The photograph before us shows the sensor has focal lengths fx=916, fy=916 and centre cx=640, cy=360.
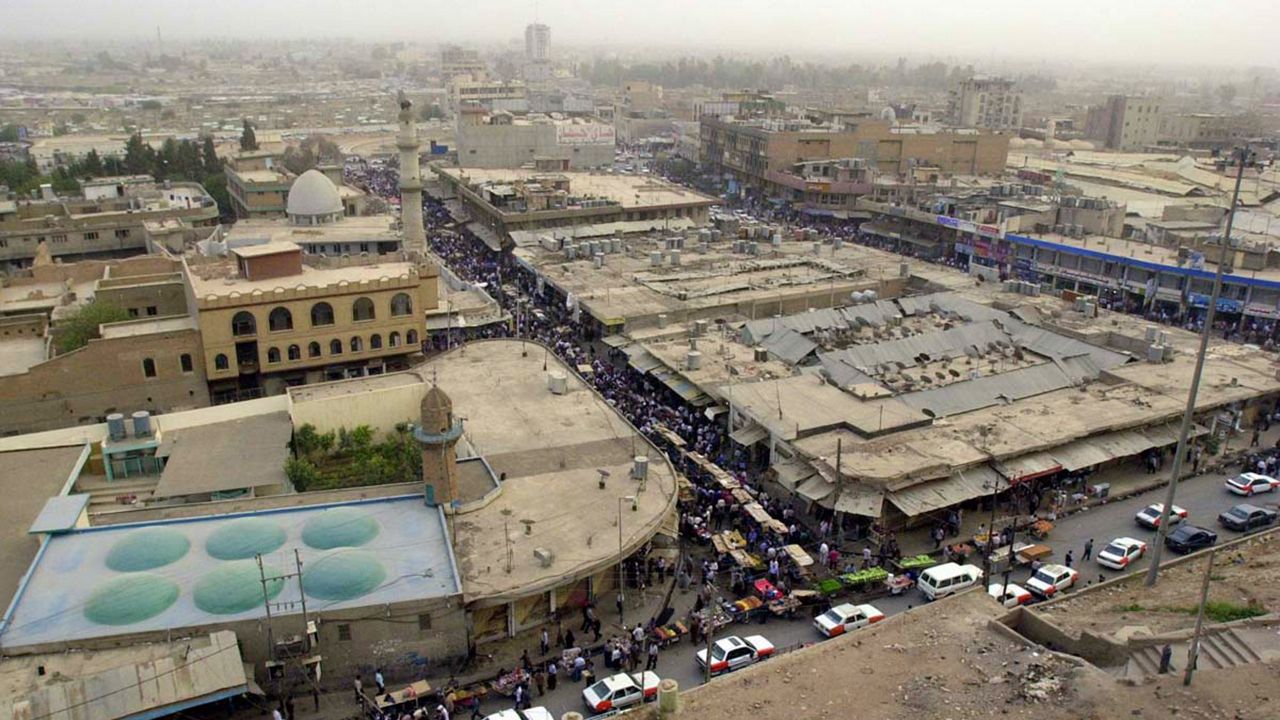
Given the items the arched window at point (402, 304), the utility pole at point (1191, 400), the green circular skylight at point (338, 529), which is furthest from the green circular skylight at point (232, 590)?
the utility pole at point (1191, 400)

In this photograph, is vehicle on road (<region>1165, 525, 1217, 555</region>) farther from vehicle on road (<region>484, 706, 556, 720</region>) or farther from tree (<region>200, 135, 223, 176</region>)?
tree (<region>200, 135, 223, 176</region>)

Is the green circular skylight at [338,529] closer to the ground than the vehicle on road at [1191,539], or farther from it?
farther from it

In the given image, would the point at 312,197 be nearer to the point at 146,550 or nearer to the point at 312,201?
the point at 312,201

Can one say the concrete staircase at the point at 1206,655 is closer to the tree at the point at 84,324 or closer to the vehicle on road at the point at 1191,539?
the vehicle on road at the point at 1191,539

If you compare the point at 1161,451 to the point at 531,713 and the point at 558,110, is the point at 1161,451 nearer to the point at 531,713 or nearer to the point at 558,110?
the point at 531,713

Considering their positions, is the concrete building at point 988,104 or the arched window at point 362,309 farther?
the concrete building at point 988,104

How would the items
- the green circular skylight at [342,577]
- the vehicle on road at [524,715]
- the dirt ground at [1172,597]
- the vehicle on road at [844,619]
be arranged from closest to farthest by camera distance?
the vehicle on road at [524,715], the dirt ground at [1172,597], the green circular skylight at [342,577], the vehicle on road at [844,619]

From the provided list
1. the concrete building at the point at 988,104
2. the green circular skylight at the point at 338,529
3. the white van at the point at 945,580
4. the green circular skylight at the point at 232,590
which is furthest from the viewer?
the concrete building at the point at 988,104
